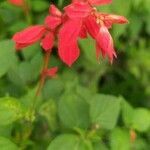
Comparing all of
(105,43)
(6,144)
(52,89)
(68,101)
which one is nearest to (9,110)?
(6,144)

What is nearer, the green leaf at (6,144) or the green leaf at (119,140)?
the green leaf at (6,144)

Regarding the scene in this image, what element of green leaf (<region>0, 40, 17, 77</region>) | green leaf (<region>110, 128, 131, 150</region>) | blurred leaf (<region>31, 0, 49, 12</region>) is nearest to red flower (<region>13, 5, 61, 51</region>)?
green leaf (<region>0, 40, 17, 77</region>)

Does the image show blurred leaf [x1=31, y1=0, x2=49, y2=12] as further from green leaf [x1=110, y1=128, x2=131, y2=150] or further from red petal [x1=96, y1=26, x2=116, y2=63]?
red petal [x1=96, y1=26, x2=116, y2=63]

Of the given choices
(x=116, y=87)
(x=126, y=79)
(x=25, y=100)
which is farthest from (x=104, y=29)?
(x=126, y=79)

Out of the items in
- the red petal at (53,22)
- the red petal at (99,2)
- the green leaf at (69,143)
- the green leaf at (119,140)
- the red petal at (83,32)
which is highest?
the red petal at (99,2)

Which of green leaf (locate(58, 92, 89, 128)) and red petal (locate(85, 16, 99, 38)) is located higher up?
red petal (locate(85, 16, 99, 38))

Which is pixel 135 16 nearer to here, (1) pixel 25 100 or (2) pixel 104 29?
(1) pixel 25 100

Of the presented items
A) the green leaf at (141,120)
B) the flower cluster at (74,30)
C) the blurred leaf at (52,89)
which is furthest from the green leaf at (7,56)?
the green leaf at (141,120)

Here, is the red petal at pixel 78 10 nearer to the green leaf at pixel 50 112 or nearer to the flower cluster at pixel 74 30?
the flower cluster at pixel 74 30
